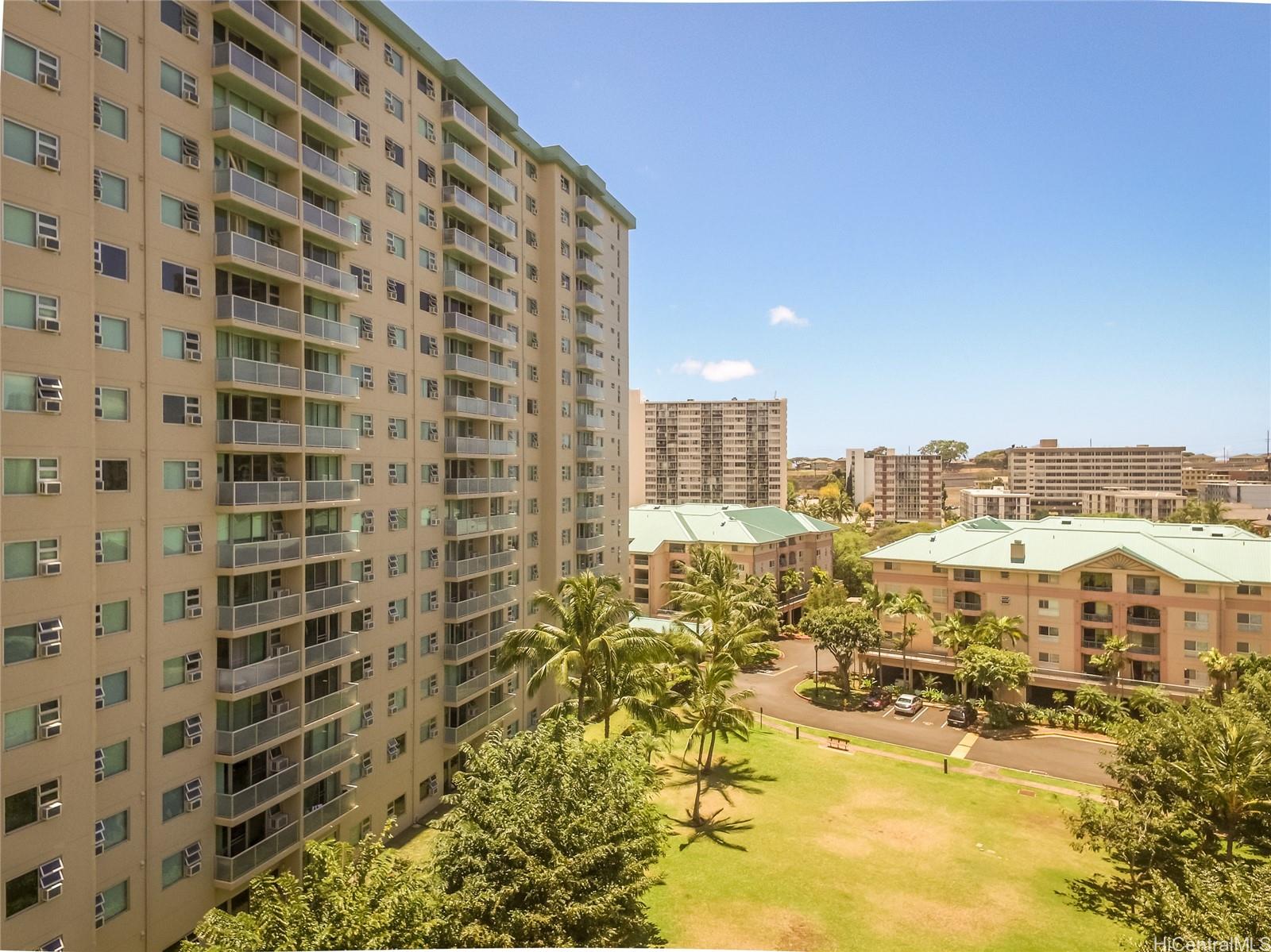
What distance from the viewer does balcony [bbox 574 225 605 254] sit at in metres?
48.6

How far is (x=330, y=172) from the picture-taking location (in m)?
27.3

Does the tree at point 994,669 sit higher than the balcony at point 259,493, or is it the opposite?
the balcony at point 259,493

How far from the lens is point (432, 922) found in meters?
14.6

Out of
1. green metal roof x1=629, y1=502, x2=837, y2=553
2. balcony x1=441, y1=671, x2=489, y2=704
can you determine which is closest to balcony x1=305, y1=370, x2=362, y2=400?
balcony x1=441, y1=671, x2=489, y2=704

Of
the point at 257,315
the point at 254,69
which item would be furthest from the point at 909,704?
the point at 254,69

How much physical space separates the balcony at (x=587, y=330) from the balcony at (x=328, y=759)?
101 ft

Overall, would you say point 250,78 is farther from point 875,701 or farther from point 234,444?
point 875,701

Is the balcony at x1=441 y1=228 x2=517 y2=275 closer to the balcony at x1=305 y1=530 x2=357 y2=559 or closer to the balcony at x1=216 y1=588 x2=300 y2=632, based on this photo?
the balcony at x1=305 y1=530 x2=357 y2=559

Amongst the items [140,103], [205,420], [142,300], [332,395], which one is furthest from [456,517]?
[140,103]

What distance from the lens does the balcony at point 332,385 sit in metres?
26.4

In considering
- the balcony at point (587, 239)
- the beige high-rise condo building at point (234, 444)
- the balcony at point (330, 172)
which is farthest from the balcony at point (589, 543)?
the balcony at point (330, 172)

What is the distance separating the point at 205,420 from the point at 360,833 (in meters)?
19.0

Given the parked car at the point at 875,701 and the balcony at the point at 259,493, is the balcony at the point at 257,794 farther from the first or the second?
the parked car at the point at 875,701

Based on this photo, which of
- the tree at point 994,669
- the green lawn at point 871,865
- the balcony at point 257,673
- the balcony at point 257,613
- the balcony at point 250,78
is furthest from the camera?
the tree at point 994,669
